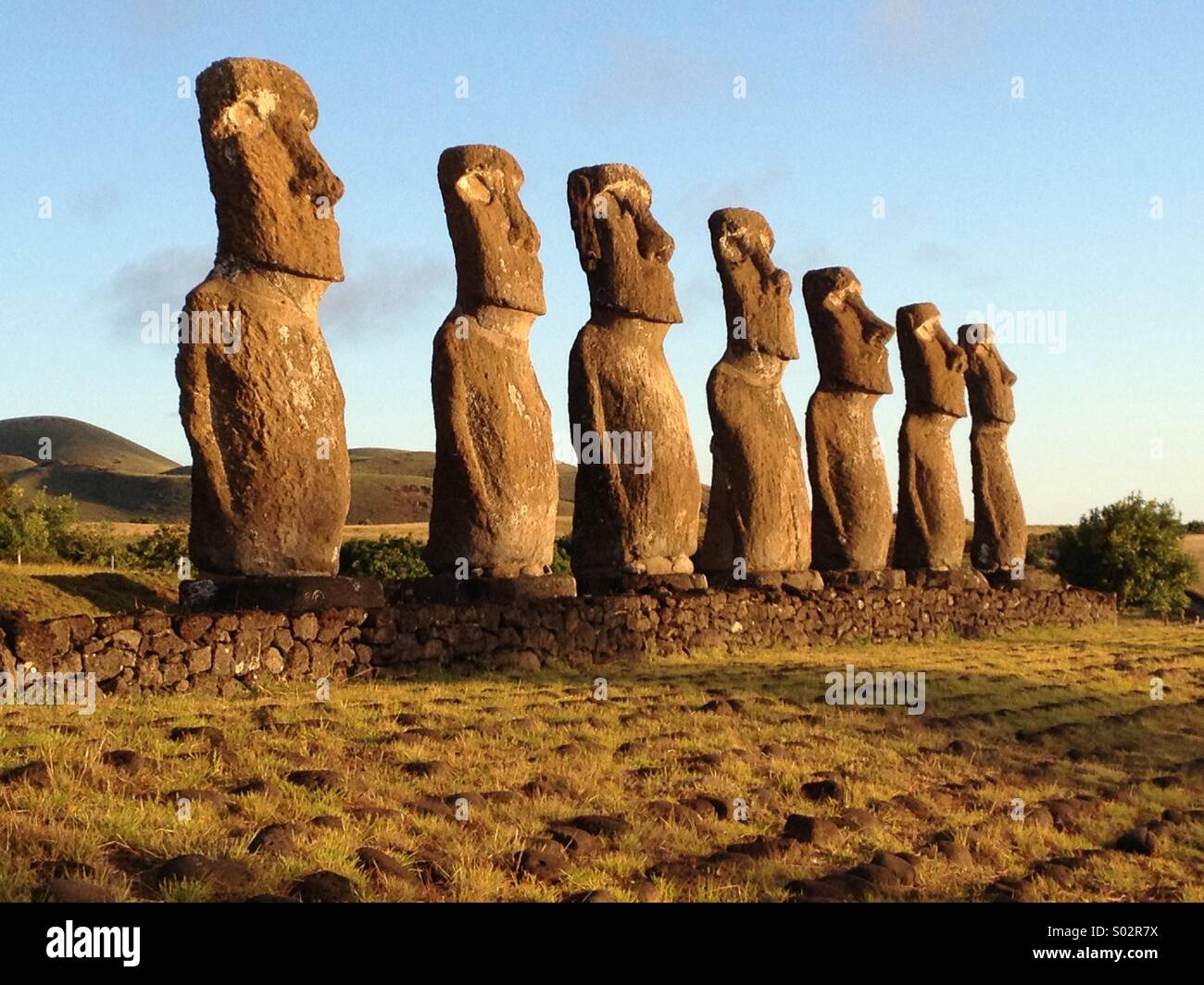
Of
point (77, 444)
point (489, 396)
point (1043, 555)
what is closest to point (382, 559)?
point (489, 396)

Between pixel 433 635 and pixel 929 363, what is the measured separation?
1215 centimetres

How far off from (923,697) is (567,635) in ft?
9.55

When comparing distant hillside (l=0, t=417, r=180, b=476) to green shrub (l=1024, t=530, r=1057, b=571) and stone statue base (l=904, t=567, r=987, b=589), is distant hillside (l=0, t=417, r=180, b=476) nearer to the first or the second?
green shrub (l=1024, t=530, r=1057, b=571)

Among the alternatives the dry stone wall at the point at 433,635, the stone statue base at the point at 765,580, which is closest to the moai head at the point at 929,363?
the dry stone wall at the point at 433,635

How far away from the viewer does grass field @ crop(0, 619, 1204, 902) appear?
4973mm

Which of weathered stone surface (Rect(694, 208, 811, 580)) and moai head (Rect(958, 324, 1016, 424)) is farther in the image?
moai head (Rect(958, 324, 1016, 424))

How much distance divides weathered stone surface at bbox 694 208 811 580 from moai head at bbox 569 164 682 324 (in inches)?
71.7

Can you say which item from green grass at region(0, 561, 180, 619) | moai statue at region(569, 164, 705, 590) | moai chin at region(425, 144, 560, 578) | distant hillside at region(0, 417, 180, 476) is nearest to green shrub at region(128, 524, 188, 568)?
green grass at region(0, 561, 180, 619)

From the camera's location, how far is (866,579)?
17.7 metres

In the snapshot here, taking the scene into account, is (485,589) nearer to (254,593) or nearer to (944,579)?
(254,593)

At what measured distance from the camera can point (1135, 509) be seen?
3344cm

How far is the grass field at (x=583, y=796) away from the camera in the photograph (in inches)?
196

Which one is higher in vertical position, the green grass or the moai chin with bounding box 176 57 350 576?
the moai chin with bounding box 176 57 350 576

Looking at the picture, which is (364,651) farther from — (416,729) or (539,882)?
(539,882)
